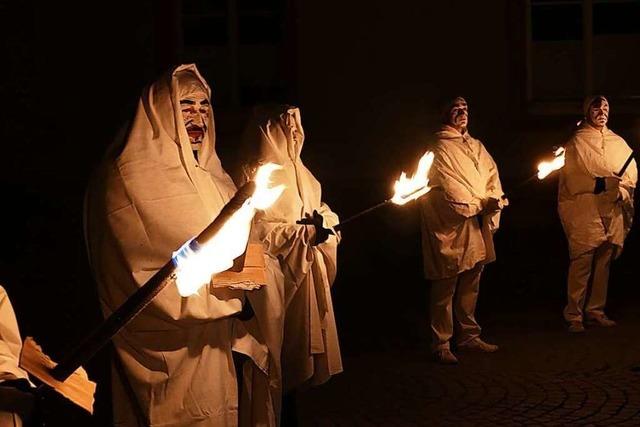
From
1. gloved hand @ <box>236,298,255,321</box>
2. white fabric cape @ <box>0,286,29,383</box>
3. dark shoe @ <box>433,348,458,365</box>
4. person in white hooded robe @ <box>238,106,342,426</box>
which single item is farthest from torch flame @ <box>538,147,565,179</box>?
white fabric cape @ <box>0,286,29,383</box>

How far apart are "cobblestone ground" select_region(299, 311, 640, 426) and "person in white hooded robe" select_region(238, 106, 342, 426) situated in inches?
31.1

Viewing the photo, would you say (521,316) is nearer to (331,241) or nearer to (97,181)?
(331,241)

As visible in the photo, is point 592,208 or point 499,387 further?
point 592,208

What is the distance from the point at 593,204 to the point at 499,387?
280cm

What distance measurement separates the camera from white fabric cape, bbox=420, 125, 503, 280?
8875 millimetres

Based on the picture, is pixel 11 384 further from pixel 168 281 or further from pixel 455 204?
pixel 455 204

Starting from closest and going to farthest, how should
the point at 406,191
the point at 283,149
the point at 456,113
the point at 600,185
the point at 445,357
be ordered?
1. the point at 406,191
2. the point at 283,149
3. the point at 445,357
4. the point at 456,113
5. the point at 600,185

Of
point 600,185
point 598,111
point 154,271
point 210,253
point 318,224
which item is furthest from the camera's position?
point 598,111

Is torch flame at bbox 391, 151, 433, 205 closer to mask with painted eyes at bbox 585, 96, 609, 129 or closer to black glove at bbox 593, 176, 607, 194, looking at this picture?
black glove at bbox 593, 176, 607, 194

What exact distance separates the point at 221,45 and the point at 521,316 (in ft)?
19.2

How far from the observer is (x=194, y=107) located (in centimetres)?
483

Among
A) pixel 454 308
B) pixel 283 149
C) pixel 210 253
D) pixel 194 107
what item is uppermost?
pixel 194 107

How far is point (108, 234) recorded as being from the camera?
4.43 m

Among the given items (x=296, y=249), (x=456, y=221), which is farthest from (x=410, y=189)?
(x=456, y=221)
